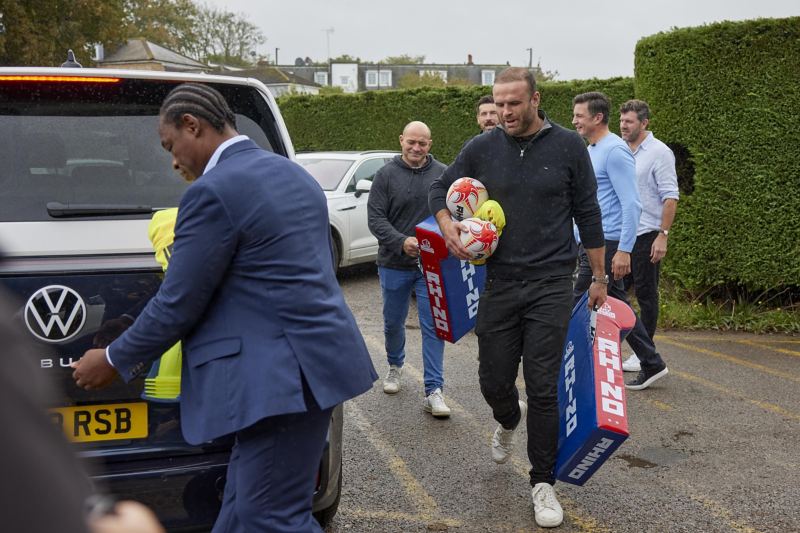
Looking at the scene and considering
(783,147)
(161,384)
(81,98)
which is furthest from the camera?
(783,147)

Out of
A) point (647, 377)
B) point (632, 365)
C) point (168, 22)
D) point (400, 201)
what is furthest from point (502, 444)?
point (168, 22)

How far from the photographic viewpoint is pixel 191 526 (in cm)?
306

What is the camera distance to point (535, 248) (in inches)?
166

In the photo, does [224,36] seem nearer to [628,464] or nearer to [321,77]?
[321,77]

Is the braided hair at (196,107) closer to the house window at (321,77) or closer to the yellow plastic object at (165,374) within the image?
the yellow plastic object at (165,374)

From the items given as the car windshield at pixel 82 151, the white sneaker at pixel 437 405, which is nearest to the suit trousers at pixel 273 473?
the car windshield at pixel 82 151

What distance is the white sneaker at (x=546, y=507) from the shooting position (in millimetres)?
4066

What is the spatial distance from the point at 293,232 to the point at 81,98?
4.38ft

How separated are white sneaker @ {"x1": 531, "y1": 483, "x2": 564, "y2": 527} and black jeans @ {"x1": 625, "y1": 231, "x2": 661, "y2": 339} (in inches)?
109

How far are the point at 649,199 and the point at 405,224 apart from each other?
1956 millimetres

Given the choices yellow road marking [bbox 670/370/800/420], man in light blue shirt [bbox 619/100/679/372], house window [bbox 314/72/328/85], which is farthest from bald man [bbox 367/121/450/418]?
house window [bbox 314/72/328/85]

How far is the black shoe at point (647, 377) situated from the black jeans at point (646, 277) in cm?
32

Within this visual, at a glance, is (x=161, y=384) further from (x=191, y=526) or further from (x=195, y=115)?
(x=195, y=115)

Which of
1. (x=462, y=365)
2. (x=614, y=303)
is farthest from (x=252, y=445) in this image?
(x=462, y=365)
